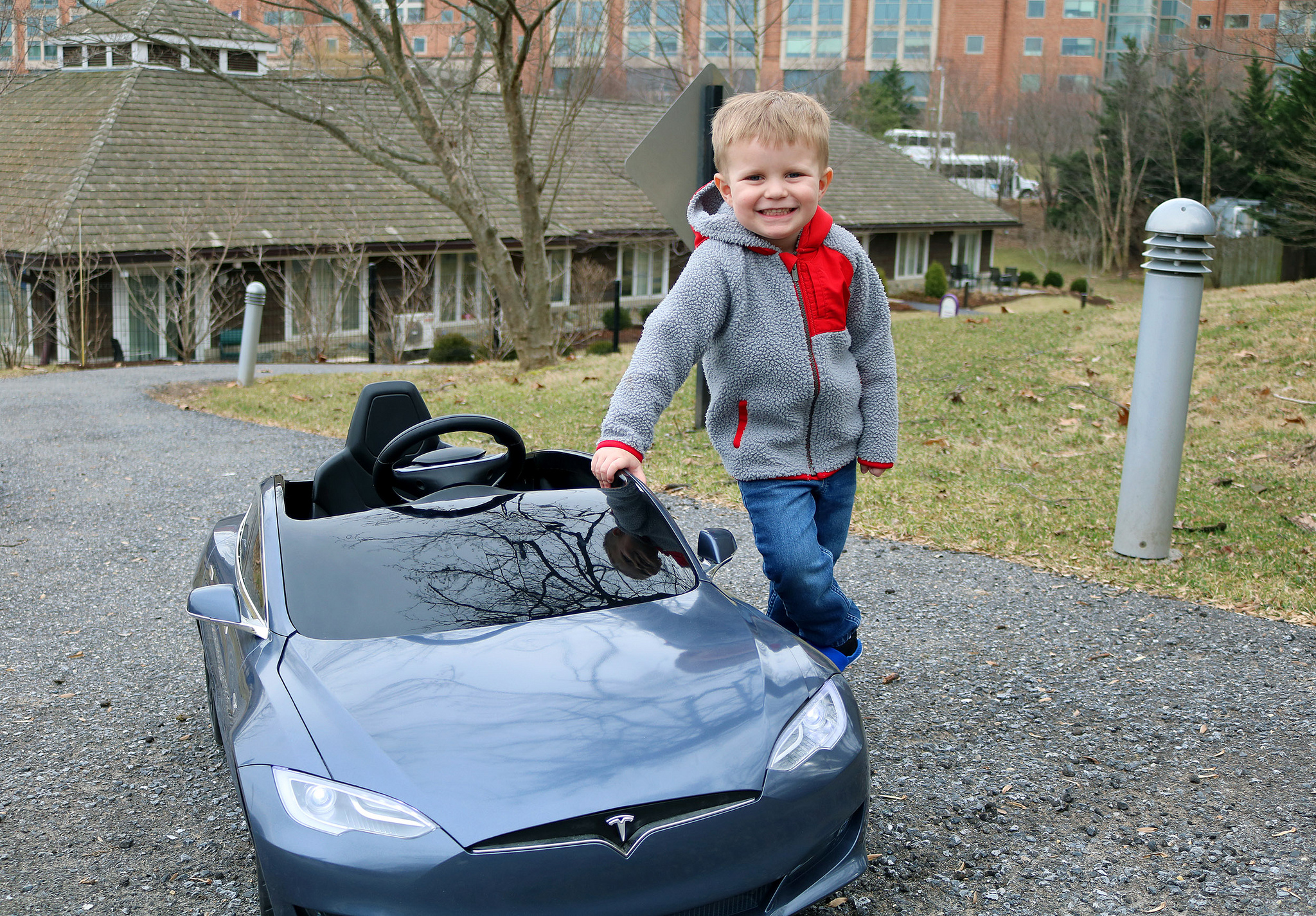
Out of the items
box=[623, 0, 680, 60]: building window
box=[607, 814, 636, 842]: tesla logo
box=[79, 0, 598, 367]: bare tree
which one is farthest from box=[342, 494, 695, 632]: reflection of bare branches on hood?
box=[623, 0, 680, 60]: building window

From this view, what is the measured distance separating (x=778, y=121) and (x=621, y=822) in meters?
1.83

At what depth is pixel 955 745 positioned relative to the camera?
3.64 metres

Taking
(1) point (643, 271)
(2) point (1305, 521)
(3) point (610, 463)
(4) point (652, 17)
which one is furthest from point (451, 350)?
(3) point (610, 463)

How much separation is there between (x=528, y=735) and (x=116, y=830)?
153 centimetres

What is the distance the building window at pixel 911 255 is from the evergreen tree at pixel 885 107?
63.0 ft

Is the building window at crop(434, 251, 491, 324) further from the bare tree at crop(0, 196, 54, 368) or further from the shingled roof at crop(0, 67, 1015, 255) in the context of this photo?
the bare tree at crop(0, 196, 54, 368)

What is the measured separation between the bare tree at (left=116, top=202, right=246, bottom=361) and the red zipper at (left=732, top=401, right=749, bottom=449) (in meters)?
19.6

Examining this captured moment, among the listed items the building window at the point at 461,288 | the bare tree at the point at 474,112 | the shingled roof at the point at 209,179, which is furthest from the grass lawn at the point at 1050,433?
the building window at the point at 461,288

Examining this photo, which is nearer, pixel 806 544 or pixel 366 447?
pixel 806 544

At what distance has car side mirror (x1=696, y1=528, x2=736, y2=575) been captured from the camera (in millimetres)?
3332

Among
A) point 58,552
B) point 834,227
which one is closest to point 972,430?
point 834,227

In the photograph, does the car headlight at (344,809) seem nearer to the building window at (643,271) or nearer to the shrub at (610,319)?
the shrub at (610,319)

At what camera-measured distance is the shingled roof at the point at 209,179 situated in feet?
70.0

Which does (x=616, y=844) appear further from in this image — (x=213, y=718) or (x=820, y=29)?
(x=820, y=29)
